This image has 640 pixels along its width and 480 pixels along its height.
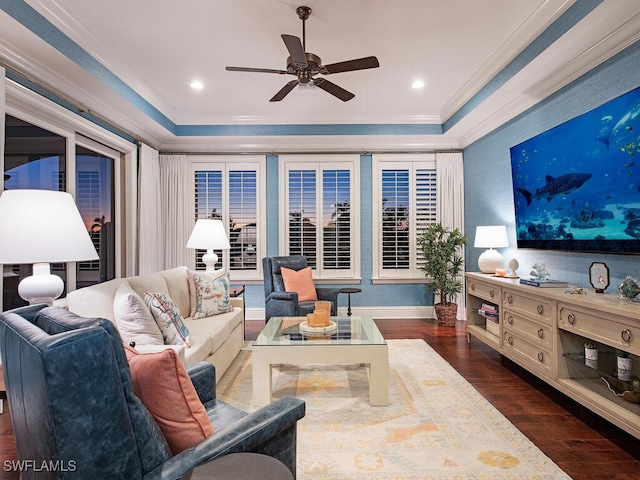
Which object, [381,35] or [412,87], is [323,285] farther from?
[381,35]

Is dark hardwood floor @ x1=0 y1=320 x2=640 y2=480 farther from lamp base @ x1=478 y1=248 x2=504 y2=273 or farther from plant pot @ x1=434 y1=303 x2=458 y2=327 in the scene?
plant pot @ x1=434 y1=303 x2=458 y2=327

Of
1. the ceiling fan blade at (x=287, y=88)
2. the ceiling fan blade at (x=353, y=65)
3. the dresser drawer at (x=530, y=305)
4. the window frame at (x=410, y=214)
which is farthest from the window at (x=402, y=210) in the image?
the ceiling fan blade at (x=353, y=65)

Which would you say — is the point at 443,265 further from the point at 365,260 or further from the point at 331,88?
the point at 331,88

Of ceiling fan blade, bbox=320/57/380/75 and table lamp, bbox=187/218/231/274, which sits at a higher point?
ceiling fan blade, bbox=320/57/380/75

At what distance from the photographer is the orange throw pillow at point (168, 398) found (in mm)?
1171

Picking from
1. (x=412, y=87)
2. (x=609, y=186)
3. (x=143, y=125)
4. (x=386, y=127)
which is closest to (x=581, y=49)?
(x=609, y=186)

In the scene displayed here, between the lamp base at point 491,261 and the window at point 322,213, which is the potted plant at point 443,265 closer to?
the lamp base at point 491,261

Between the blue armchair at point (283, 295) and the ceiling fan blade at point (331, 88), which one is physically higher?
the ceiling fan blade at point (331, 88)

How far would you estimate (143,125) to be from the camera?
4.54 m

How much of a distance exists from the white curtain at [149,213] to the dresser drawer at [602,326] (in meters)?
4.67

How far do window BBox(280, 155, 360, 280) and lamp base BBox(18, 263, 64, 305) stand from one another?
3.54 meters

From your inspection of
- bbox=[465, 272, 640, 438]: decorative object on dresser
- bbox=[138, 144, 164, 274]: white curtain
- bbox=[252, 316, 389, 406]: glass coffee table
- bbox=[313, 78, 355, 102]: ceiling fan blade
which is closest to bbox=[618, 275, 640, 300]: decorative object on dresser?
bbox=[465, 272, 640, 438]: decorative object on dresser

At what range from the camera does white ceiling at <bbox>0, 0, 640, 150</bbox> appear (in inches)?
105

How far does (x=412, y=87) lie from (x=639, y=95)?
2325 millimetres
